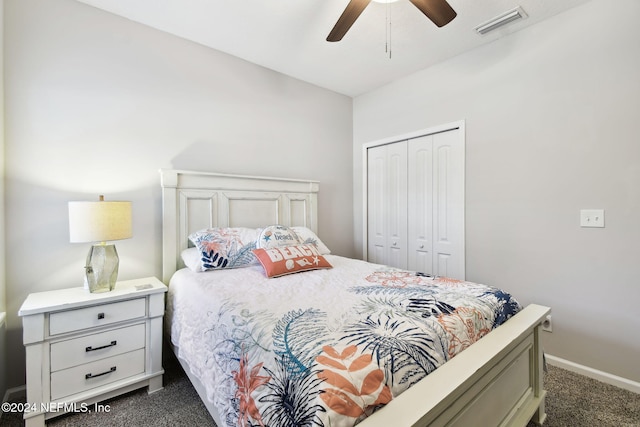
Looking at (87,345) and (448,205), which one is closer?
(87,345)

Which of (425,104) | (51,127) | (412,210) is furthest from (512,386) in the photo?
(51,127)

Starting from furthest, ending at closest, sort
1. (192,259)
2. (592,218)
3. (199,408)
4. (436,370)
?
(192,259) → (592,218) → (199,408) → (436,370)

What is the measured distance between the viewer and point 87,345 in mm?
1600

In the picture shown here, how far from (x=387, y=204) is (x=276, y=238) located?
158 centimetres

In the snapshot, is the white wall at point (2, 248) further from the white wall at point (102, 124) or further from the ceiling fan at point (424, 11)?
the ceiling fan at point (424, 11)

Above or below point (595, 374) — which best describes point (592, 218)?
above

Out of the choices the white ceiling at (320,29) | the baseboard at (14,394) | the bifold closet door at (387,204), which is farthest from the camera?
the bifold closet door at (387,204)

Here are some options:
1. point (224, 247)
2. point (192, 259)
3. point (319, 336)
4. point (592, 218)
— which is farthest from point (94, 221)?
point (592, 218)

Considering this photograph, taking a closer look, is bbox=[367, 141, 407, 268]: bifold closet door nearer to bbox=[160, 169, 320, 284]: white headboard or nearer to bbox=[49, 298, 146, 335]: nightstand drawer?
bbox=[160, 169, 320, 284]: white headboard

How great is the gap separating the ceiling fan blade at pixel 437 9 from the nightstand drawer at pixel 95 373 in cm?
263

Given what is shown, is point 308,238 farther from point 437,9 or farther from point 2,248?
point 2,248

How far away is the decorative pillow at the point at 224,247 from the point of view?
2031 millimetres

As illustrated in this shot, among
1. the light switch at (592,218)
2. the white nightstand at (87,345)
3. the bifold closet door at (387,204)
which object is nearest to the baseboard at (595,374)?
the light switch at (592,218)

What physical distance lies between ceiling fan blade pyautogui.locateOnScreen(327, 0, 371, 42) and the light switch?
6.69 feet
